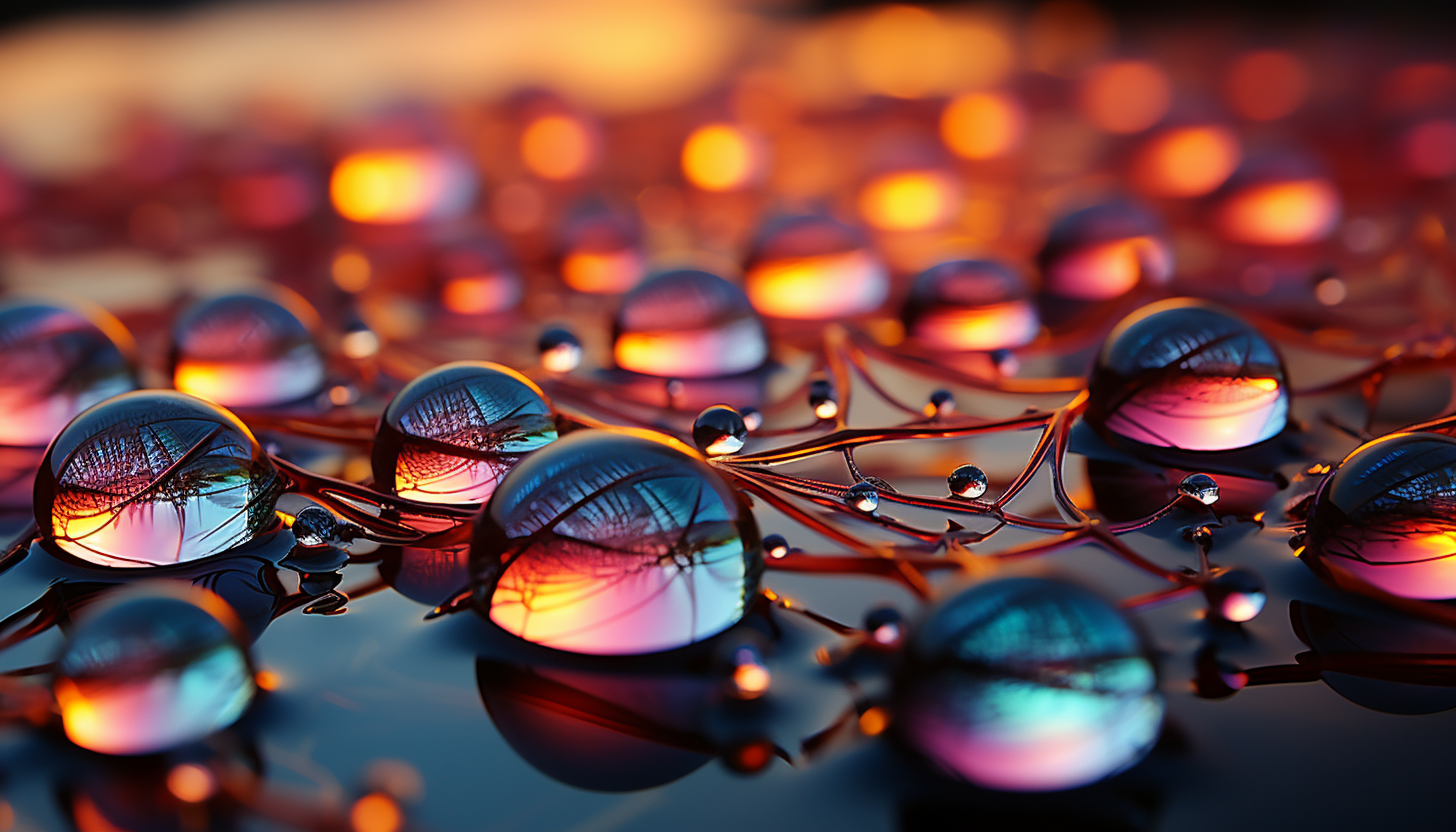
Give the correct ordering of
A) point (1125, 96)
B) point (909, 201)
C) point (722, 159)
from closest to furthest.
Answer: point (909, 201), point (722, 159), point (1125, 96)

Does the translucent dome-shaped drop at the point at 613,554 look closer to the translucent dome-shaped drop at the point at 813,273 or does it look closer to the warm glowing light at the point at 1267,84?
the translucent dome-shaped drop at the point at 813,273

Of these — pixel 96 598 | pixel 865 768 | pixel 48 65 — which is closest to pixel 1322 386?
pixel 865 768

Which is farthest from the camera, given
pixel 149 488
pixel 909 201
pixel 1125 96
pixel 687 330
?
pixel 1125 96

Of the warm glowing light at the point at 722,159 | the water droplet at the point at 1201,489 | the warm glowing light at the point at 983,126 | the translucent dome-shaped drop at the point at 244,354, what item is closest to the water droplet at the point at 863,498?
the water droplet at the point at 1201,489

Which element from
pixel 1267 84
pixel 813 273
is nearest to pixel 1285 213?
pixel 813 273

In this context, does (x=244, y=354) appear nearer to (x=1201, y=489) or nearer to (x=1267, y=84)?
(x=1201, y=489)
